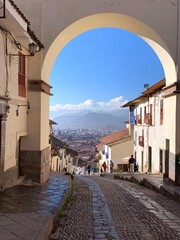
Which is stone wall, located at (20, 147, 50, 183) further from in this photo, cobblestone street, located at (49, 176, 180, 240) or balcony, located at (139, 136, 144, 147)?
balcony, located at (139, 136, 144, 147)

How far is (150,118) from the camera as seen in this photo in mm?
23984

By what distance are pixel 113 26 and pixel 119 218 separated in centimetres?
730

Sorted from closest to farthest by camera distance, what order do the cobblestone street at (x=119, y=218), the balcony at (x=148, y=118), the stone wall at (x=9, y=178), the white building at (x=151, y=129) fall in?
the cobblestone street at (x=119, y=218) < the stone wall at (x=9, y=178) < the white building at (x=151, y=129) < the balcony at (x=148, y=118)

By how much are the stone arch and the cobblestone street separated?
4.20 meters

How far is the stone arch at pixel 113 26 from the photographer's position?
419 inches

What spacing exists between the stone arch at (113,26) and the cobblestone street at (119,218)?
4.20 meters

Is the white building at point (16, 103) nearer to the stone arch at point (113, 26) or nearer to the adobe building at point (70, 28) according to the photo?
the adobe building at point (70, 28)

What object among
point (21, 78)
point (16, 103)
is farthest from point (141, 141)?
point (16, 103)

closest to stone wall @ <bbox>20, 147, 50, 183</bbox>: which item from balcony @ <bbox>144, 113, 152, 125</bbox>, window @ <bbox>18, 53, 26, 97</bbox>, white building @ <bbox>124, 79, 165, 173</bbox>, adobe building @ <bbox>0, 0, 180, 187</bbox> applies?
adobe building @ <bbox>0, 0, 180, 187</bbox>

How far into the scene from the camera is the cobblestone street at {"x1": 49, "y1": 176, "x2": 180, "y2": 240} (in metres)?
5.34

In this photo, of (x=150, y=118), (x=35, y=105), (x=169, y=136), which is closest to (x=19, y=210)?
(x=35, y=105)

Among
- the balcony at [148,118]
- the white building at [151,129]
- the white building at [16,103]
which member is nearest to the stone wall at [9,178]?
the white building at [16,103]

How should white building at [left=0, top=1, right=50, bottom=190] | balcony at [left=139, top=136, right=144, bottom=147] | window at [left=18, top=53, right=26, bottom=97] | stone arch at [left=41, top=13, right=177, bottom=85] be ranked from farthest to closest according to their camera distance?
1. balcony at [left=139, top=136, right=144, bottom=147]
2. stone arch at [left=41, top=13, right=177, bottom=85]
3. window at [left=18, top=53, right=26, bottom=97]
4. white building at [left=0, top=1, right=50, bottom=190]

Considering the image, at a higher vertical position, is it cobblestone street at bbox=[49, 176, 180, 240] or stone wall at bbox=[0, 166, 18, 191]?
stone wall at bbox=[0, 166, 18, 191]
